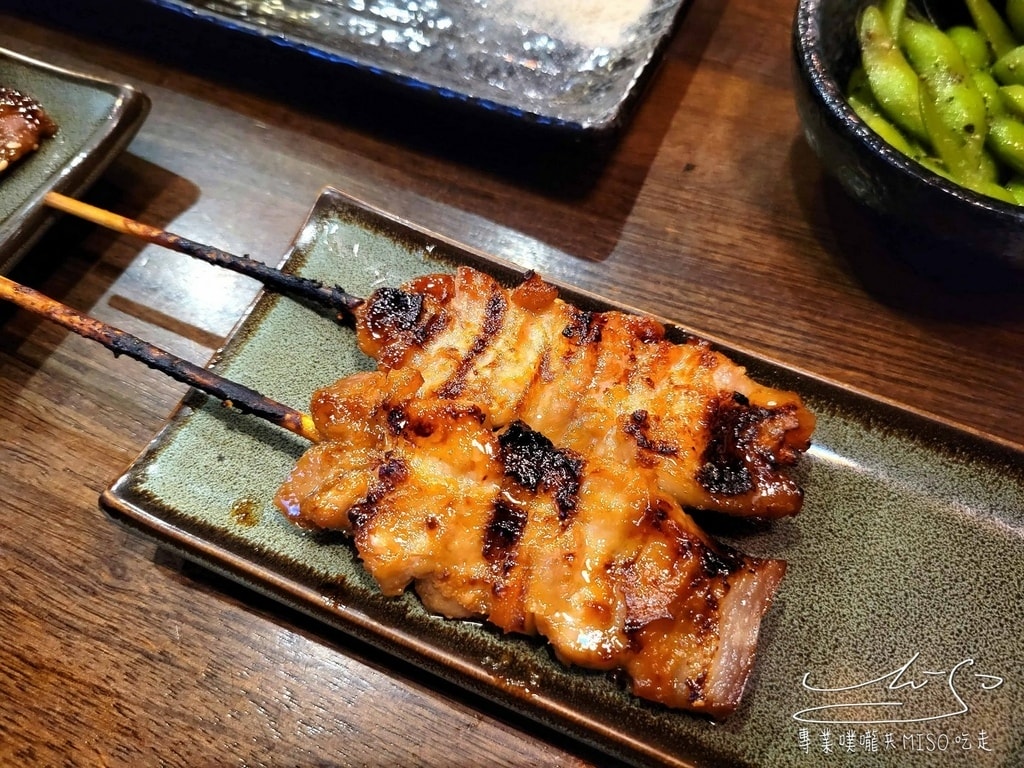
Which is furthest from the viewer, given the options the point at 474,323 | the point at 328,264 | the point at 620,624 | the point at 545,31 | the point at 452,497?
the point at 545,31

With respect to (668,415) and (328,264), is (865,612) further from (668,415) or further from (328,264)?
(328,264)

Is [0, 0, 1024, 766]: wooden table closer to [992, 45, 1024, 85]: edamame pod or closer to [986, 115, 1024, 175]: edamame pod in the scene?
[986, 115, 1024, 175]: edamame pod

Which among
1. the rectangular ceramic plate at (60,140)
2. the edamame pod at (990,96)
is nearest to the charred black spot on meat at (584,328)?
the edamame pod at (990,96)

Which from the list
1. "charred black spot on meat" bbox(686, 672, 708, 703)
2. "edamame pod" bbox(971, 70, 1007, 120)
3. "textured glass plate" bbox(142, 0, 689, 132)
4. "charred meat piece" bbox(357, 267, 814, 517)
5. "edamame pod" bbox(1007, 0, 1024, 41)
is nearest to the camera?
"charred black spot on meat" bbox(686, 672, 708, 703)

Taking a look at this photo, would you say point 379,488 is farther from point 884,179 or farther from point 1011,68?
point 1011,68

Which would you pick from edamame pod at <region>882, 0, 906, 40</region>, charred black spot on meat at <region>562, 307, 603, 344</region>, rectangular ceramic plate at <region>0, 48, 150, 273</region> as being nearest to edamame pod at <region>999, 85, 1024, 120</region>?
edamame pod at <region>882, 0, 906, 40</region>

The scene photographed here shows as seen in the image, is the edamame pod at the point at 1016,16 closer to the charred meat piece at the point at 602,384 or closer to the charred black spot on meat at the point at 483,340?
the charred meat piece at the point at 602,384

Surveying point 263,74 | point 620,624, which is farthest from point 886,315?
point 263,74
